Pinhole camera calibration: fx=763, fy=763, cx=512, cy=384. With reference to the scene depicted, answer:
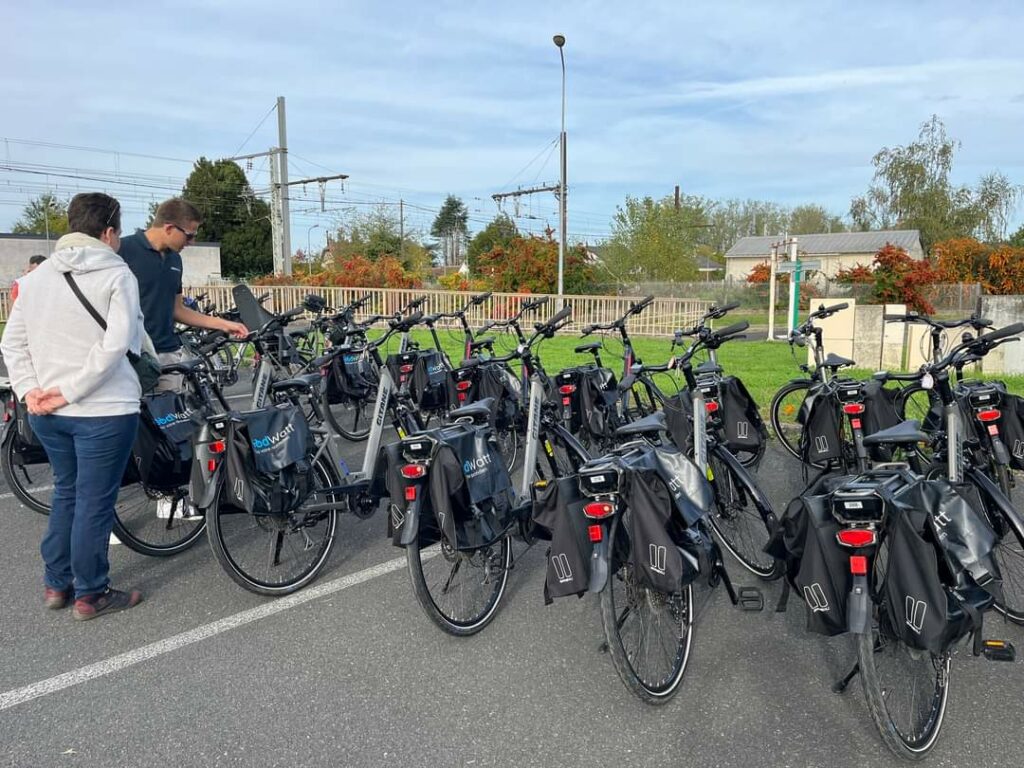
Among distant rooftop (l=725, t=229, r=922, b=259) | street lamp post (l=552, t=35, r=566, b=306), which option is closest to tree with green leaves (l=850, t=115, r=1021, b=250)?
distant rooftop (l=725, t=229, r=922, b=259)

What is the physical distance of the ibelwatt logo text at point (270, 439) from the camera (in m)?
3.65

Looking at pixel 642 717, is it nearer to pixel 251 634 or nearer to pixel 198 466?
pixel 251 634

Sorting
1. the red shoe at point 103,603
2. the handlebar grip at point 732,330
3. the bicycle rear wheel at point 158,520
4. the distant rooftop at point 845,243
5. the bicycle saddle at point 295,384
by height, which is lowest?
the red shoe at point 103,603

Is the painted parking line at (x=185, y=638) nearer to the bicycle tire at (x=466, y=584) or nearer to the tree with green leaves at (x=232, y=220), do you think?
the bicycle tire at (x=466, y=584)

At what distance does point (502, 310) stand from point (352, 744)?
17.7m

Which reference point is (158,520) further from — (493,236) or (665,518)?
(493,236)

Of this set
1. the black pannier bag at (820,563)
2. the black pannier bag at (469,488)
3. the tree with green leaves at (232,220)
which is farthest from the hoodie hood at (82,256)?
the tree with green leaves at (232,220)

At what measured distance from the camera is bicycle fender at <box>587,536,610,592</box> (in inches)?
105

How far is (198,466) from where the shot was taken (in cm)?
356

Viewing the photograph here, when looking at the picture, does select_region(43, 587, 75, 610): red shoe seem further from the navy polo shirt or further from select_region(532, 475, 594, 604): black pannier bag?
select_region(532, 475, 594, 604): black pannier bag

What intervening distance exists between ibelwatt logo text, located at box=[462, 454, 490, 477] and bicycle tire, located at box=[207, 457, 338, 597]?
105 centimetres

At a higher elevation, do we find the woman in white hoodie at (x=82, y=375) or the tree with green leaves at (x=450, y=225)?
the tree with green leaves at (x=450, y=225)

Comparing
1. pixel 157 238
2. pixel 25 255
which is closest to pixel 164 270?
pixel 157 238

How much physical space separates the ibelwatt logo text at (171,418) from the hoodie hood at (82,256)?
1.04 meters
